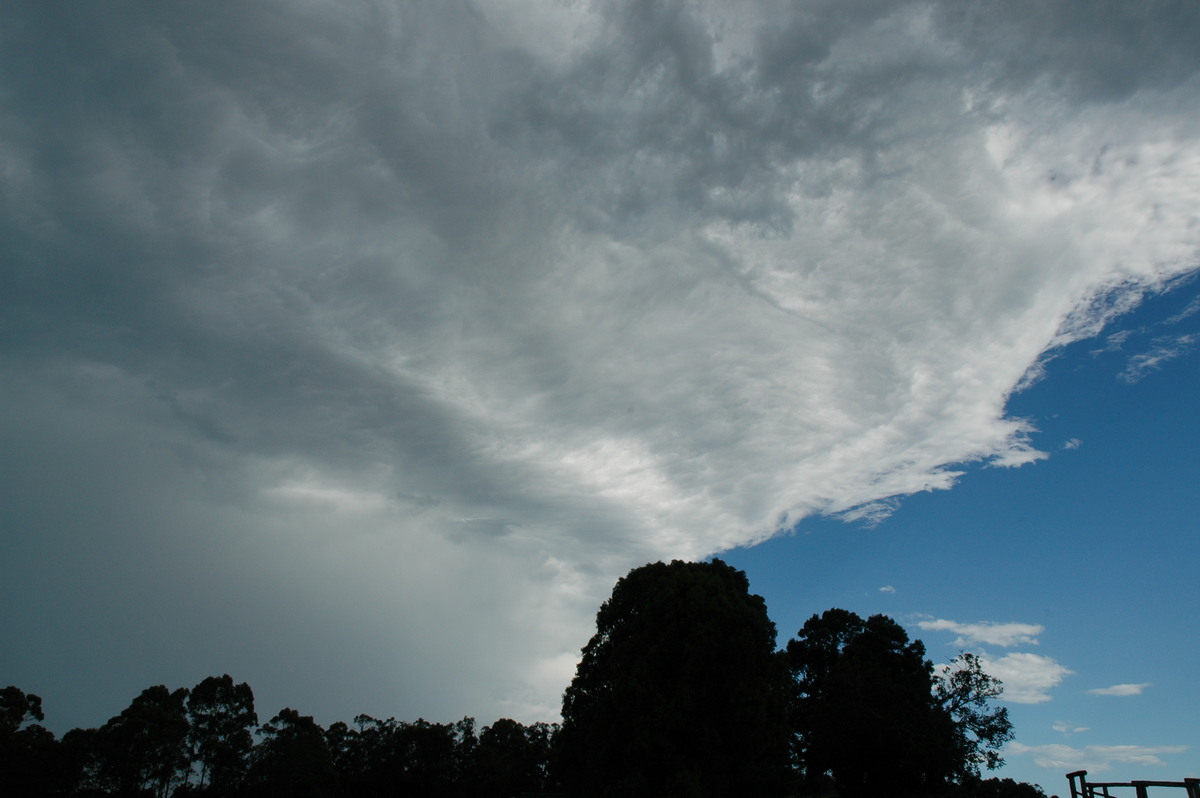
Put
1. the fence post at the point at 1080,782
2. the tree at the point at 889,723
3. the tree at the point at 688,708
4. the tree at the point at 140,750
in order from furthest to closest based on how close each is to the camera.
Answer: the tree at the point at 140,750 → the tree at the point at 889,723 → the tree at the point at 688,708 → the fence post at the point at 1080,782

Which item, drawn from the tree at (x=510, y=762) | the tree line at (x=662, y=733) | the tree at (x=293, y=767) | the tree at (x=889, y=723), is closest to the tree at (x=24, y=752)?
the tree line at (x=662, y=733)

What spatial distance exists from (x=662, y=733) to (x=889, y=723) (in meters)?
20.3

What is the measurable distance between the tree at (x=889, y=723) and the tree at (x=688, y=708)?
11.5 meters

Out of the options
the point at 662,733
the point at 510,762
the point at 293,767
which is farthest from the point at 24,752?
the point at 662,733

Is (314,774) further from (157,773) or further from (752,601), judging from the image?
(752,601)

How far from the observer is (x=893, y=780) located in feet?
155

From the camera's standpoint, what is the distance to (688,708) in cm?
3400

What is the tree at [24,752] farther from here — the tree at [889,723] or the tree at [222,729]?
the tree at [889,723]

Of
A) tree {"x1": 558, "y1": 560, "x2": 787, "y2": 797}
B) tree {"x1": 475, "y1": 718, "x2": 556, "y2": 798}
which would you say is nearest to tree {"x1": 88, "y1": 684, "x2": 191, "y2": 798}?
tree {"x1": 475, "y1": 718, "x2": 556, "y2": 798}

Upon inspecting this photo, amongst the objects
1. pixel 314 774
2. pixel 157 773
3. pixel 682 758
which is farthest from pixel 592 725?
pixel 157 773

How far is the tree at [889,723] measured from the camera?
147 ft

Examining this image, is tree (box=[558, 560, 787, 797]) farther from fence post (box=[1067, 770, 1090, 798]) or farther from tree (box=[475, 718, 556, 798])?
tree (box=[475, 718, 556, 798])

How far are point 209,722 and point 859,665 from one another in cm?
6058

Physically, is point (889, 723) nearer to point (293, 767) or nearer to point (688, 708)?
point (688, 708)
